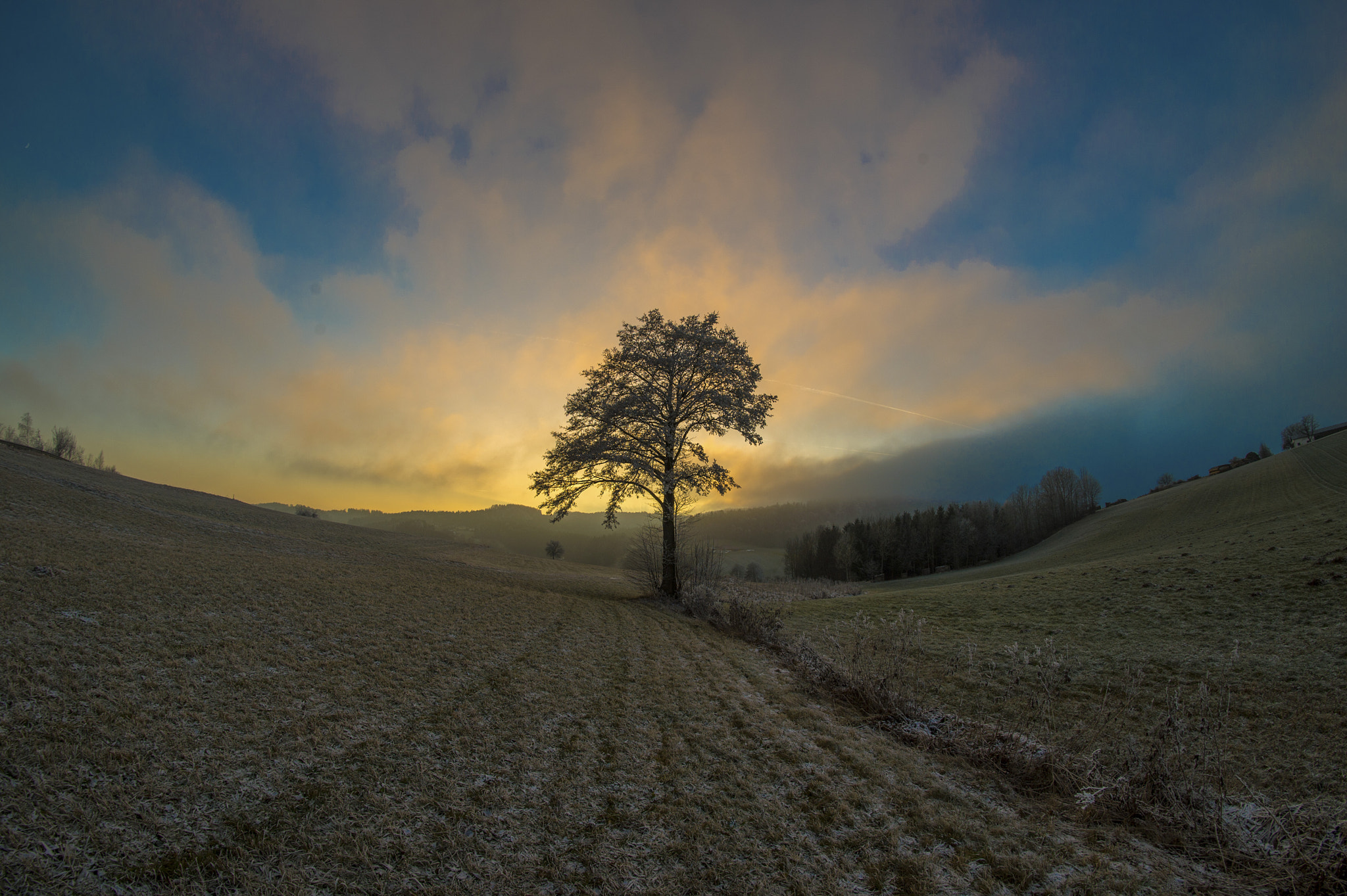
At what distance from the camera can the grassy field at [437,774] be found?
3.60 meters

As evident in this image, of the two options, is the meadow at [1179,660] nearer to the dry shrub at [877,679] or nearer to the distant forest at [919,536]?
the dry shrub at [877,679]

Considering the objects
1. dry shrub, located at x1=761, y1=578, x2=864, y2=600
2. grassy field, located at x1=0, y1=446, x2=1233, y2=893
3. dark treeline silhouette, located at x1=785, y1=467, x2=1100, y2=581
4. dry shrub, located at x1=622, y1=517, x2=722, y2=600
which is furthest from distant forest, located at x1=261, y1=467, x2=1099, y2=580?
grassy field, located at x1=0, y1=446, x2=1233, y2=893

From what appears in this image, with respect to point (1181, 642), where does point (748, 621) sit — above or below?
above

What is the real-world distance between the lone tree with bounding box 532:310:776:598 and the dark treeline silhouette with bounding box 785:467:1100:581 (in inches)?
2429

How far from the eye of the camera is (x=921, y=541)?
77.1 m

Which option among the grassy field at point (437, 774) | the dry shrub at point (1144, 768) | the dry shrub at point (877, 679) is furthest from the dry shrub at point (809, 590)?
the grassy field at point (437, 774)

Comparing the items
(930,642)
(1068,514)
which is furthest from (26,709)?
(1068,514)

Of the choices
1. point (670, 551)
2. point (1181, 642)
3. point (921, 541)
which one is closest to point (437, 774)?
point (670, 551)

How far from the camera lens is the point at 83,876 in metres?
3.09

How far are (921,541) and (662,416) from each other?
72093mm

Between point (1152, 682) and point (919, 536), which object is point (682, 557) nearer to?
point (1152, 682)

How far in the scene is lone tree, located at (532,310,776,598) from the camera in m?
19.2

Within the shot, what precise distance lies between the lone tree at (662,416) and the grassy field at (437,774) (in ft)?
31.1

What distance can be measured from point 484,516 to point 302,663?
195 meters
